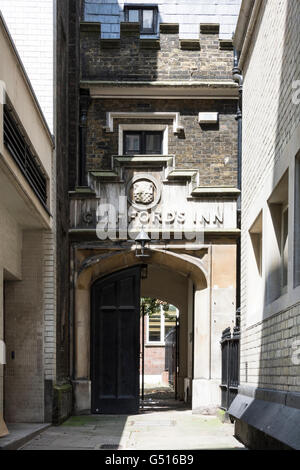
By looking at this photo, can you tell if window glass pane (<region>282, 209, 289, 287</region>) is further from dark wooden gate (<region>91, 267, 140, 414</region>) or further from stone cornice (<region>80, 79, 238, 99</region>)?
stone cornice (<region>80, 79, 238, 99</region>)

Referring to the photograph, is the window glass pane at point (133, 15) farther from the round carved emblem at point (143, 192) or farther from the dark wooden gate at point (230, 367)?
the dark wooden gate at point (230, 367)

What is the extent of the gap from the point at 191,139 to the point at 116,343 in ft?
14.8

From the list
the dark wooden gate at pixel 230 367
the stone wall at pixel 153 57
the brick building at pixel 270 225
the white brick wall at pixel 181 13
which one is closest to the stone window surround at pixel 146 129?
the stone wall at pixel 153 57

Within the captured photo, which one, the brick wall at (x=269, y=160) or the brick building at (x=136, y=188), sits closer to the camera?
the brick wall at (x=269, y=160)

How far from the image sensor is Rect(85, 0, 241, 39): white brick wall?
783 inches

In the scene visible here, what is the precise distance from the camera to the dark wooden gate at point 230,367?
14.1 m

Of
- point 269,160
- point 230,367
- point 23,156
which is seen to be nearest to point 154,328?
point 230,367

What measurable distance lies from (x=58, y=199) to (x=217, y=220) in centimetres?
344

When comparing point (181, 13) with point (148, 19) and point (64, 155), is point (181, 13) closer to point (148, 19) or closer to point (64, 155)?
point (148, 19)

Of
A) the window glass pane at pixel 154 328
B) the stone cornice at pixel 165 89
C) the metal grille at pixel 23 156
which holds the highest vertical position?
the stone cornice at pixel 165 89

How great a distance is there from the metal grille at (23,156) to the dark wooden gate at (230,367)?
3849 millimetres

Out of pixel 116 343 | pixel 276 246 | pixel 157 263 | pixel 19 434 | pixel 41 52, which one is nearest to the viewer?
pixel 276 246

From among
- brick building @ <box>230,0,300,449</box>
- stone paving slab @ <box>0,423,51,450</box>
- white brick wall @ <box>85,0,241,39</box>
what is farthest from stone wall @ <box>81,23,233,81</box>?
stone paving slab @ <box>0,423,51,450</box>

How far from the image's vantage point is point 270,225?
10055mm
